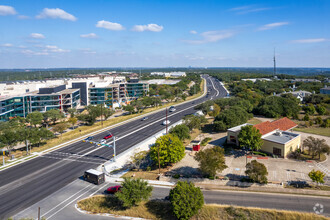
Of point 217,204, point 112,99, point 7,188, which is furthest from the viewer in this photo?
Answer: point 112,99

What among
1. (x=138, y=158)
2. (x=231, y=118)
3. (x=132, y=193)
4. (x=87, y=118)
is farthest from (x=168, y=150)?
(x=87, y=118)

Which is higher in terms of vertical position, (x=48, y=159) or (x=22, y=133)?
(x=22, y=133)

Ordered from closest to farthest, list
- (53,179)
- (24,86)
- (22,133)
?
(53,179) < (22,133) < (24,86)

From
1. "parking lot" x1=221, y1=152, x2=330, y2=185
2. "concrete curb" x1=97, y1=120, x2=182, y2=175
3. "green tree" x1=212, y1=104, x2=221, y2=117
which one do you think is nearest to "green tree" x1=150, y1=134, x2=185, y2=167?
"concrete curb" x1=97, y1=120, x2=182, y2=175

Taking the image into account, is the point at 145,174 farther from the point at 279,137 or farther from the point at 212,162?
the point at 279,137

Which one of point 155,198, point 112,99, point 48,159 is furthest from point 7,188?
point 112,99

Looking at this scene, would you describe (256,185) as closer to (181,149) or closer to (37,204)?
(181,149)
